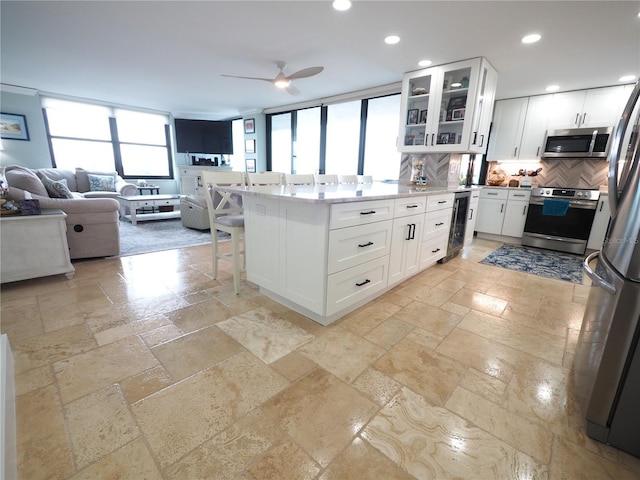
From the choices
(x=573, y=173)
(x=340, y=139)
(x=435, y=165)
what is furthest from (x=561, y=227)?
(x=340, y=139)

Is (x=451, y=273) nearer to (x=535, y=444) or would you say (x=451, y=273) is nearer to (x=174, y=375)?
(x=535, y=444)

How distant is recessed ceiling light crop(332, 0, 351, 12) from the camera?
2229 mm

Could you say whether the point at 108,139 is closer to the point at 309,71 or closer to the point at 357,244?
the point at 309,71

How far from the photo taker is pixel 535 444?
44.4 inches

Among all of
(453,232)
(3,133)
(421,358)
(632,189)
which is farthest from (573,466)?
(3,133)

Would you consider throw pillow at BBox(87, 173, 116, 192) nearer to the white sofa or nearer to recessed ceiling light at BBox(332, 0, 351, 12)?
the white sofa

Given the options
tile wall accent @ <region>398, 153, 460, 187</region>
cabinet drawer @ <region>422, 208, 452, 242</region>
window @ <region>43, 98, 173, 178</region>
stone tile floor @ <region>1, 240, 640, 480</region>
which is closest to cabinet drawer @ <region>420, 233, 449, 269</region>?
cabinet drawer @ <region>422, 208, 452, 242</region>

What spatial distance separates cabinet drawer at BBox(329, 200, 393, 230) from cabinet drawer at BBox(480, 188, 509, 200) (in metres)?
3.32

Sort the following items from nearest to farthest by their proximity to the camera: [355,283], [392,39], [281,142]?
[355,283], [392,39], [281,142]

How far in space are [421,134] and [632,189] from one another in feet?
10.5

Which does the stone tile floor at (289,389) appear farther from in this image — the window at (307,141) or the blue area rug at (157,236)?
the window at (307,141)

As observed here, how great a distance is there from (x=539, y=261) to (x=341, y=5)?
12.1 ft

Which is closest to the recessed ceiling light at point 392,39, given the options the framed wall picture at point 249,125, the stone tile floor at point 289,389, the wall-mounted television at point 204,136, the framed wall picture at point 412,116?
the framed wall picture at point 412,116

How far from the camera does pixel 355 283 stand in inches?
80.0
